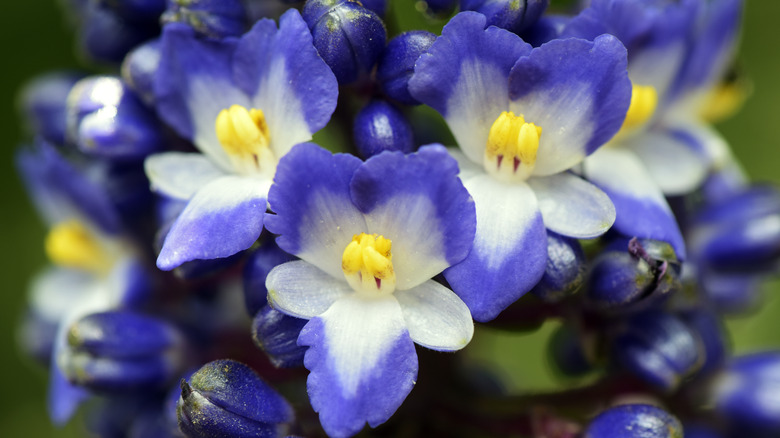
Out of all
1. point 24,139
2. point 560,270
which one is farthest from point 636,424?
point 24,139

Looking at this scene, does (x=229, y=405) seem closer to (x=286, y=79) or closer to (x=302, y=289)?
(x=302, y=289)

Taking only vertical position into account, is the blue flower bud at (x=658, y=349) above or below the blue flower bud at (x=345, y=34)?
below

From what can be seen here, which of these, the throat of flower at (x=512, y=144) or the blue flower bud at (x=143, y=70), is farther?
the blue flower bud at (x=143, y=70)

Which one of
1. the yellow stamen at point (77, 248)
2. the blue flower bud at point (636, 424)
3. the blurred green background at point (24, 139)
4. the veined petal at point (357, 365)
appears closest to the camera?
the veined petal at point (357, 365)

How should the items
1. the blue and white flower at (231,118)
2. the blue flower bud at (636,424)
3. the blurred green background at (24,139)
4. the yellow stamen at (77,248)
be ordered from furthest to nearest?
the blurred green background at (24,139)
the yellow stamen at (77,248)
the blue flower bud at (636,424)
the blue and white flower at (231,118)

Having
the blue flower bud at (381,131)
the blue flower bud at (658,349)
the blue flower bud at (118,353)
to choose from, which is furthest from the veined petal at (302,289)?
the blue flower bud at (658,349)

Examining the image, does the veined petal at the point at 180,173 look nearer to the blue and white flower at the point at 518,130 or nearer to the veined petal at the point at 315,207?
the veined petal at the point at 315,207

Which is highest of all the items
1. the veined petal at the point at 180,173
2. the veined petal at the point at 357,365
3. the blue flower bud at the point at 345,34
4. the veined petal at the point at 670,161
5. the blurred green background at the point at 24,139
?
the blue flower bud at the point at 345,34

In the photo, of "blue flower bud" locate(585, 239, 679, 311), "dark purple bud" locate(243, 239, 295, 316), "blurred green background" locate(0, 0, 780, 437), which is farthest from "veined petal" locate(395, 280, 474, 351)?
"blurred green background" locate(0, 0, 780, 437)
